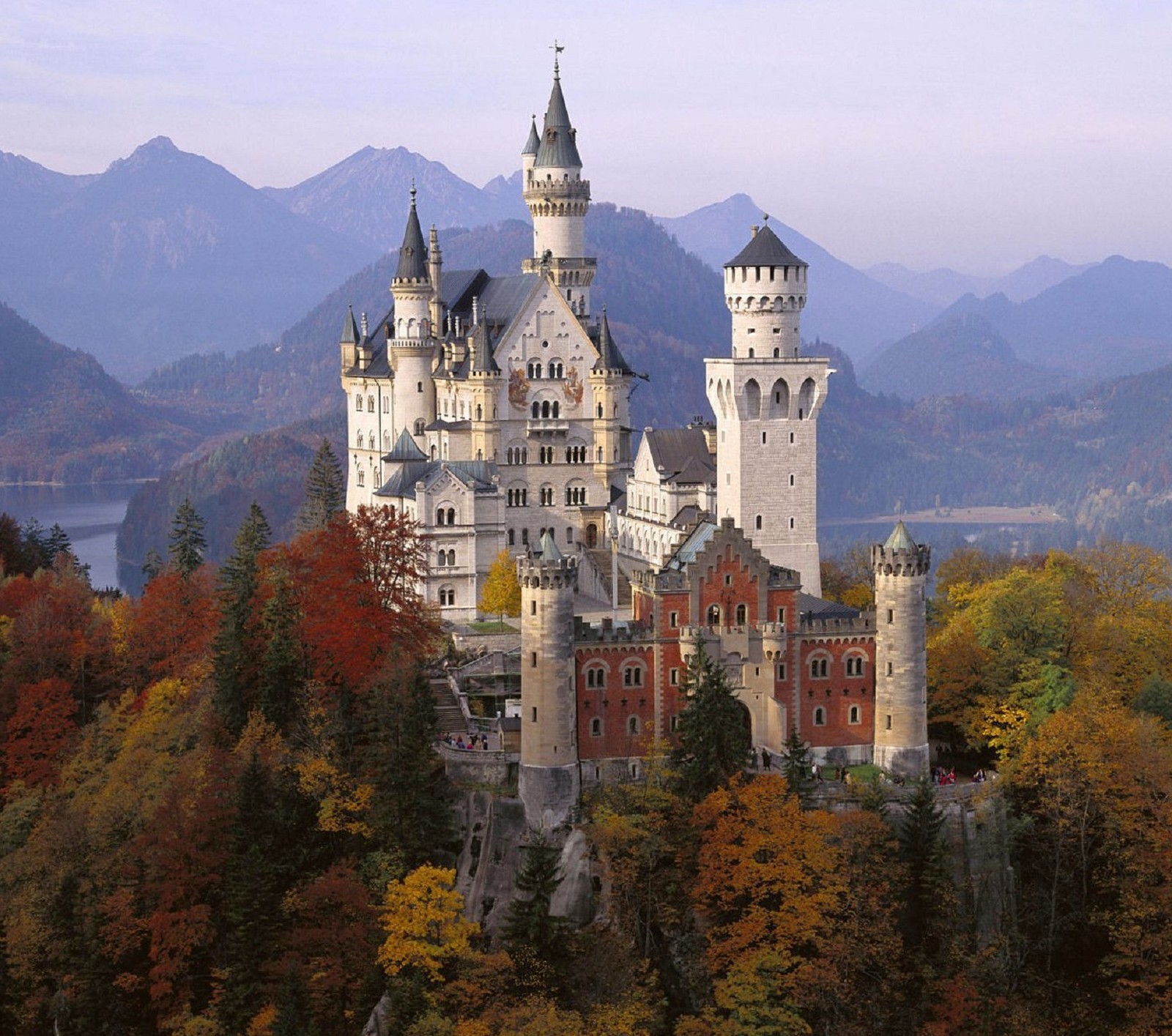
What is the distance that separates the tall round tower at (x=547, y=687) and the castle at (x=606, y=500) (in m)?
0.07

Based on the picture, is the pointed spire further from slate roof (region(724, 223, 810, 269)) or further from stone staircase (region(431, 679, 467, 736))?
stone staircase (region(431, 679, 467, 736))

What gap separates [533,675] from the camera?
203 ft

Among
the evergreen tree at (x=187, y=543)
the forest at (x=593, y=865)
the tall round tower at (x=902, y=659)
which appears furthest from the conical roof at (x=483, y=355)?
the tall round tower at (x=902, y=659)

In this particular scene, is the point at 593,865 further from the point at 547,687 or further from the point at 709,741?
the point at 547,687

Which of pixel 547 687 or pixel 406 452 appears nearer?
pixel 547 687

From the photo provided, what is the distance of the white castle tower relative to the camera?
7419 cm

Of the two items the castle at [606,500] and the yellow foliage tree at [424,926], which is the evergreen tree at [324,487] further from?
the yellow foliage tree at [424,926]

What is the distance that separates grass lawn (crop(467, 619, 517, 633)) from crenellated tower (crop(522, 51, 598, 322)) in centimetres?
1984

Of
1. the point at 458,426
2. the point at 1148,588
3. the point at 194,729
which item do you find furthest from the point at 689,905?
the point at 458,426

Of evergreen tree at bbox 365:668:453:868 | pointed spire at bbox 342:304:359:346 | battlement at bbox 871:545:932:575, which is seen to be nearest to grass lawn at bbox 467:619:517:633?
evergreen tree at bbox 365:668:453:868

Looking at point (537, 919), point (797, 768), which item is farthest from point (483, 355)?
point (537, 919)

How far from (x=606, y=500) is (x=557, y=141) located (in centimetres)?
1923

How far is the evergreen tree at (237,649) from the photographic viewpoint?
227 feet

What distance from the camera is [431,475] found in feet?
286
